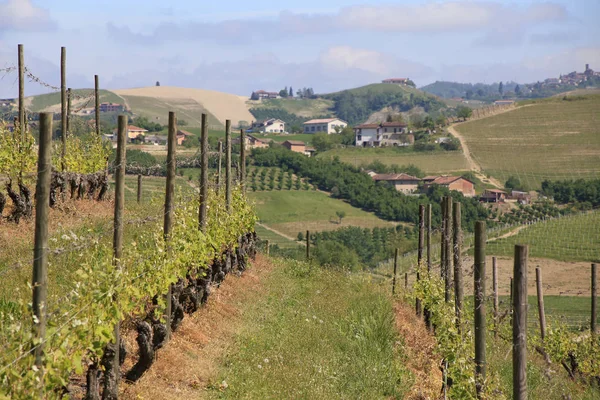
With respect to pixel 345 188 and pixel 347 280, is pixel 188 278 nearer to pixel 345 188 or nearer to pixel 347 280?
pixel 347 280

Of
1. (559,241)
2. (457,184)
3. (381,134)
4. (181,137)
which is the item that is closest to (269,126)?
(381,134)

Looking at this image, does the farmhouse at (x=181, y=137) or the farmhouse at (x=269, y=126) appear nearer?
the farmhouse at (x=181, y=137)

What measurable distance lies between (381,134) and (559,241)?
A: 291ft

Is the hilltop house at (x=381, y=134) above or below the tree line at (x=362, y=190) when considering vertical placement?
above

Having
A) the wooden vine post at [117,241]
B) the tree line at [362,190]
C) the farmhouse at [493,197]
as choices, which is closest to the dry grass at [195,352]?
the wooden vine post at [117,241]

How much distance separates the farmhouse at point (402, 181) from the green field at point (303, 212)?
36.3ft

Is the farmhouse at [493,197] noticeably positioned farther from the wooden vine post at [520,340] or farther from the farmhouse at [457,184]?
the wooden vine post at [520,340]

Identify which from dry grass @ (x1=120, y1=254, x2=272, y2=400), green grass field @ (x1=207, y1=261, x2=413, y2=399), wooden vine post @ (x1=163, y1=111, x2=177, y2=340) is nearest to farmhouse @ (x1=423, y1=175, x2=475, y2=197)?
green grass field @ (x1=207, y1=261, x2=413, y2=399)

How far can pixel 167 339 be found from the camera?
1084 cm

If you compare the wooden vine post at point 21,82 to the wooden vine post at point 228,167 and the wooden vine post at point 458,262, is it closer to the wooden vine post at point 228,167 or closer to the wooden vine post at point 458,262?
the wooden vine post at point 228,167

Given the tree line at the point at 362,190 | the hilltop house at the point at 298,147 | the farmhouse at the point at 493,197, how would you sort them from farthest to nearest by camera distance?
the hilltop house at the point at 298,147 → the farmhouse at the point at 493,197 → the tree line at the point at 362,190

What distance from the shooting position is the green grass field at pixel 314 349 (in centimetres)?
1004

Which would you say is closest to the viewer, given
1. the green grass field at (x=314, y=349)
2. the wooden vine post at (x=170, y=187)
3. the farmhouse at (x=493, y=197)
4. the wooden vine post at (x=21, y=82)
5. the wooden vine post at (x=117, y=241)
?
the wooden vine post at (x=117, y=241)

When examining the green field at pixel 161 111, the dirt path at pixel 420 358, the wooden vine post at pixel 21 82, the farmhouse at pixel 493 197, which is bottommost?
the dirt path at pixel 420 358
